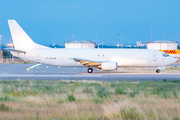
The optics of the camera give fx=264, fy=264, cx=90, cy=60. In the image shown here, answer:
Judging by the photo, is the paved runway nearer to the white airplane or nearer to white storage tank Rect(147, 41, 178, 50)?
the white airplane

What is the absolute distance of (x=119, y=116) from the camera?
8.94 metres

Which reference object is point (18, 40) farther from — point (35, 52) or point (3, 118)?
point (3, 118)

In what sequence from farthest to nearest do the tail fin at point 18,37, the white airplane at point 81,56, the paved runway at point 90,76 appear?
the tail fin at point 18,37 → the white airplane at point 81,56 → the paved runway at point 90,76

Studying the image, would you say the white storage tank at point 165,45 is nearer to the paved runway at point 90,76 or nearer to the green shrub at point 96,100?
the paved runway at point 90,76

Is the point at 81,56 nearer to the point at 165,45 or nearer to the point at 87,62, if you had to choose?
the point at 87,62

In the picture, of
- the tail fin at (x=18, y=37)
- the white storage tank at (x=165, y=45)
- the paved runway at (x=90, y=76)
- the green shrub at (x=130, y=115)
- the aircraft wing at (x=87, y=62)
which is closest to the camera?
the green shrub at (x=130, y=115)

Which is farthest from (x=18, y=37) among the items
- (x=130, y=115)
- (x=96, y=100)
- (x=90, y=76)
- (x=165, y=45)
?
(x=165, y=45)

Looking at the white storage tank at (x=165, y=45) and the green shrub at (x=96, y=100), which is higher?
the white storage tank at (x=165, y=45)

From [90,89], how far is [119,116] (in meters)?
7.89

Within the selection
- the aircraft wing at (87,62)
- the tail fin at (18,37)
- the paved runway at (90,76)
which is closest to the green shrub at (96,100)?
the paved runway at (90,76)

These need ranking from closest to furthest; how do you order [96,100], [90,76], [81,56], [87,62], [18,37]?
[96,100] < [90,76] < [87,62] < [81,56] < [18,37]

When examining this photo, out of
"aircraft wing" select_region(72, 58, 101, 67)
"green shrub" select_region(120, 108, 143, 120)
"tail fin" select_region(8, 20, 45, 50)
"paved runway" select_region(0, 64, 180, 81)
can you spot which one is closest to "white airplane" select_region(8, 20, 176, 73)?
"tail fin" select_region(8, 20, 45, 50)

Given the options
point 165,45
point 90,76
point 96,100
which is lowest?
point 96,100

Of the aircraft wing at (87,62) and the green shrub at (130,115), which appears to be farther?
the aircraft wing at (87,62)
